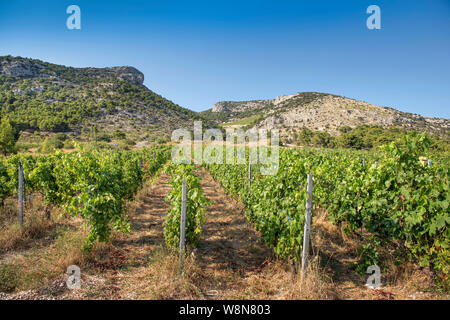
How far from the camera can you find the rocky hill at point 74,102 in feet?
123

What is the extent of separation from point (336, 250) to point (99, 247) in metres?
5.00

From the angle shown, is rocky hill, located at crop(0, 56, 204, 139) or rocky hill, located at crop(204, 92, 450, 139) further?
rocky hill, located at crop(204, 92, 450, 139)

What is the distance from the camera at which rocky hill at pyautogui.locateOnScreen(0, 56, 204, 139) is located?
3753cm

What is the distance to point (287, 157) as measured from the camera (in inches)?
158

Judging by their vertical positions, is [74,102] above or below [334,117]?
below

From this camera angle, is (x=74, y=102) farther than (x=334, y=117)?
No

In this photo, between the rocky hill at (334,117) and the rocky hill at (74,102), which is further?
the rocky hill at (334,117)

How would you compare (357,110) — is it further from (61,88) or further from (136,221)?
(61,88)

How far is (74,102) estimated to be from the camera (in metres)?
44.2

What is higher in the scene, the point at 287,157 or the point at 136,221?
the point at 287,157
